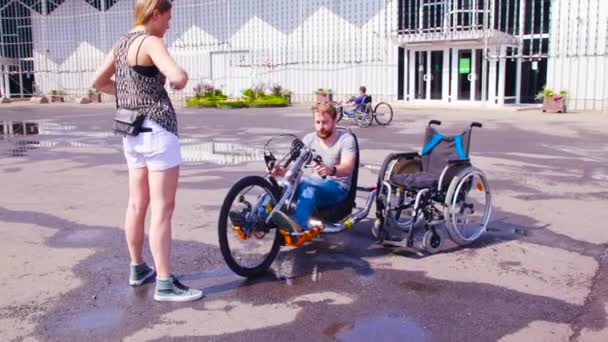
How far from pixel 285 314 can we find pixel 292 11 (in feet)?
88.9

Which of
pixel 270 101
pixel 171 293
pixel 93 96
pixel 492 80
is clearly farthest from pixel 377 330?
pixel 93 96

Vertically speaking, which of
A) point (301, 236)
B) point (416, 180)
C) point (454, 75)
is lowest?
point (301, 236)

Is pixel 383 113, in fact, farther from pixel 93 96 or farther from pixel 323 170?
pixel 93 96

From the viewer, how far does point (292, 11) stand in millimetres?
29734

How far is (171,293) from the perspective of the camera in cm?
424

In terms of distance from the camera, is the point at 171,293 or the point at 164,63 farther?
the point at 171,293

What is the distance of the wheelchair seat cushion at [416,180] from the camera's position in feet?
17.6

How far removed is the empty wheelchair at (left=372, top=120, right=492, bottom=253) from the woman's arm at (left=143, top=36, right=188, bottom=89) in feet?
7.65

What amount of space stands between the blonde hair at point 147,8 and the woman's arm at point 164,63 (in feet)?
0.54

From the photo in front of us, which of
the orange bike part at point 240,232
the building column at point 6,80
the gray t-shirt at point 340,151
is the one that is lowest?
the orange bike part at point 240,232

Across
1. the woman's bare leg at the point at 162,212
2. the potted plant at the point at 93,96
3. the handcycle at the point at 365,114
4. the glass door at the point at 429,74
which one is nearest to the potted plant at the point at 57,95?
the potted plant at the point at 93,96

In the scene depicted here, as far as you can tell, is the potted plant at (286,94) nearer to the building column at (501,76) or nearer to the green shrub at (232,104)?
the green shrub at (232,104)

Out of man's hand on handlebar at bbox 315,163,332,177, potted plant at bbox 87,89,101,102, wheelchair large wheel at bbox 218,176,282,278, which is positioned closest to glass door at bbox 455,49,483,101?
potted plant at bbox 87,89,101,102

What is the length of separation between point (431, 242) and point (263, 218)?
1.52 metres
